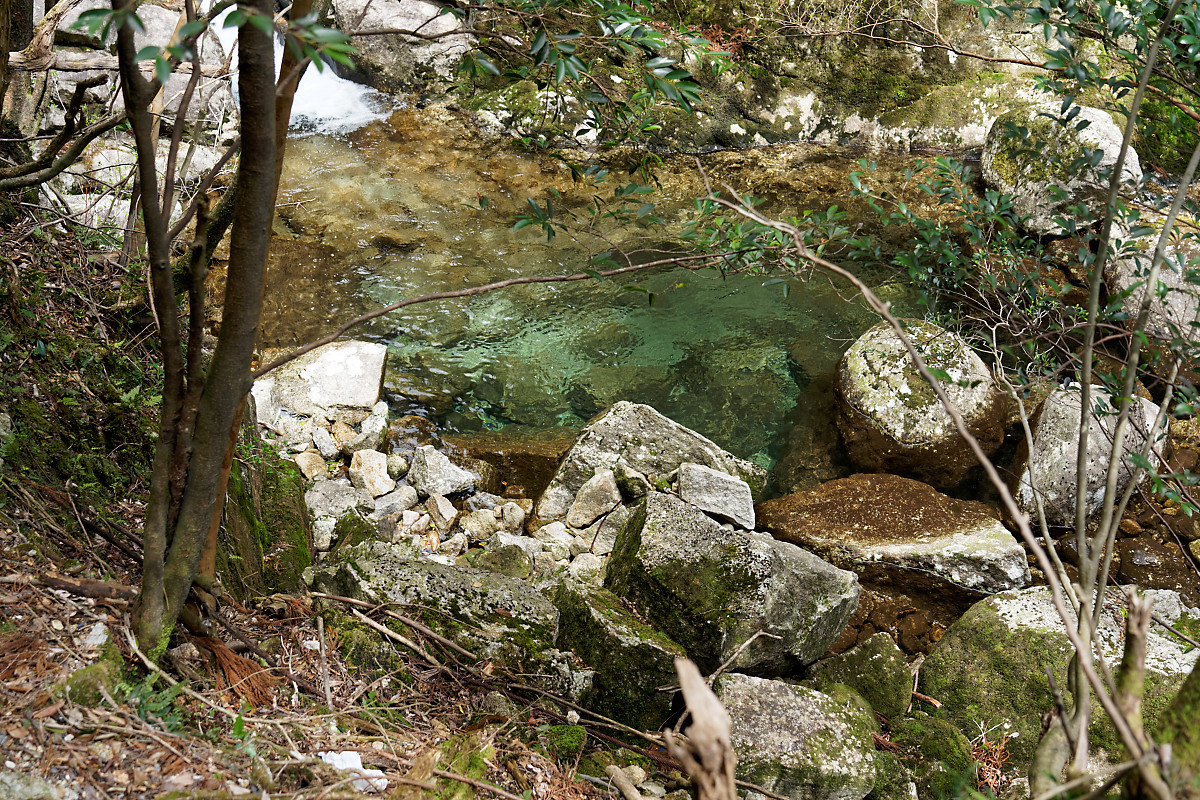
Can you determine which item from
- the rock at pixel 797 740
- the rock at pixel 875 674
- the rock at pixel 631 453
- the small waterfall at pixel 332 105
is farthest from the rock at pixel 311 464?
the small waterfall at pixel 332 105

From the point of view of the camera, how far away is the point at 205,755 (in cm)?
180

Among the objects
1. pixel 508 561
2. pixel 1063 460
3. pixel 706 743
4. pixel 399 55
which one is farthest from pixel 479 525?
pixel 399 55

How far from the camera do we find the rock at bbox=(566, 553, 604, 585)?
445 cm

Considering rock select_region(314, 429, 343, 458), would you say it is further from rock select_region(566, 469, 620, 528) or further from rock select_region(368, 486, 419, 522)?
rock select_region(566, 469, 620, 528)

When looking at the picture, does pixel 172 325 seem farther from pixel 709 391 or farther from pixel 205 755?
pixel 709 391

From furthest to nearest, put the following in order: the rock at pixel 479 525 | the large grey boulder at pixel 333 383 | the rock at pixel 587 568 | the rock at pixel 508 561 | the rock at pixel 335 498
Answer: the large grey boulder at pixel 333 383, the rock at pixel 479 525, the rock at pixel 335 498, the rock at pixel 587 568, the rock at pixel 508 561

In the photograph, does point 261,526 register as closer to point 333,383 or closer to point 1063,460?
point 333,383

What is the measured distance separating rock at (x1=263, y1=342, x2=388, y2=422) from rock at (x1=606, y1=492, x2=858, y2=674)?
10.4 ft

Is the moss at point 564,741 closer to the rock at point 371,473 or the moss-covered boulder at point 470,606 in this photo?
Result: the moss-covered boulder at point 470,606

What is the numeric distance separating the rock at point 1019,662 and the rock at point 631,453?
6.71 ft

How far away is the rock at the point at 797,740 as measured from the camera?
3035 millimetres

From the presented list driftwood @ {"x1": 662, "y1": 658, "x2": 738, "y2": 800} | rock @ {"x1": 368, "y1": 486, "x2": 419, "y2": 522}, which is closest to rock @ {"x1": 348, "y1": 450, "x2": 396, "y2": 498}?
rock @ {"x1": 368, "y1": 486, "x2": 419, "y2": 522}

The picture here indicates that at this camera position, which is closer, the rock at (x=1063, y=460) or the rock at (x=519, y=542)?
the rock at (x=519, y=542)

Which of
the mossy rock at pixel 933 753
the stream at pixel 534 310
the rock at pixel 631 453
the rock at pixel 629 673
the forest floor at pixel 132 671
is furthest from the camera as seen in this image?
the stream at pixel 534 310
